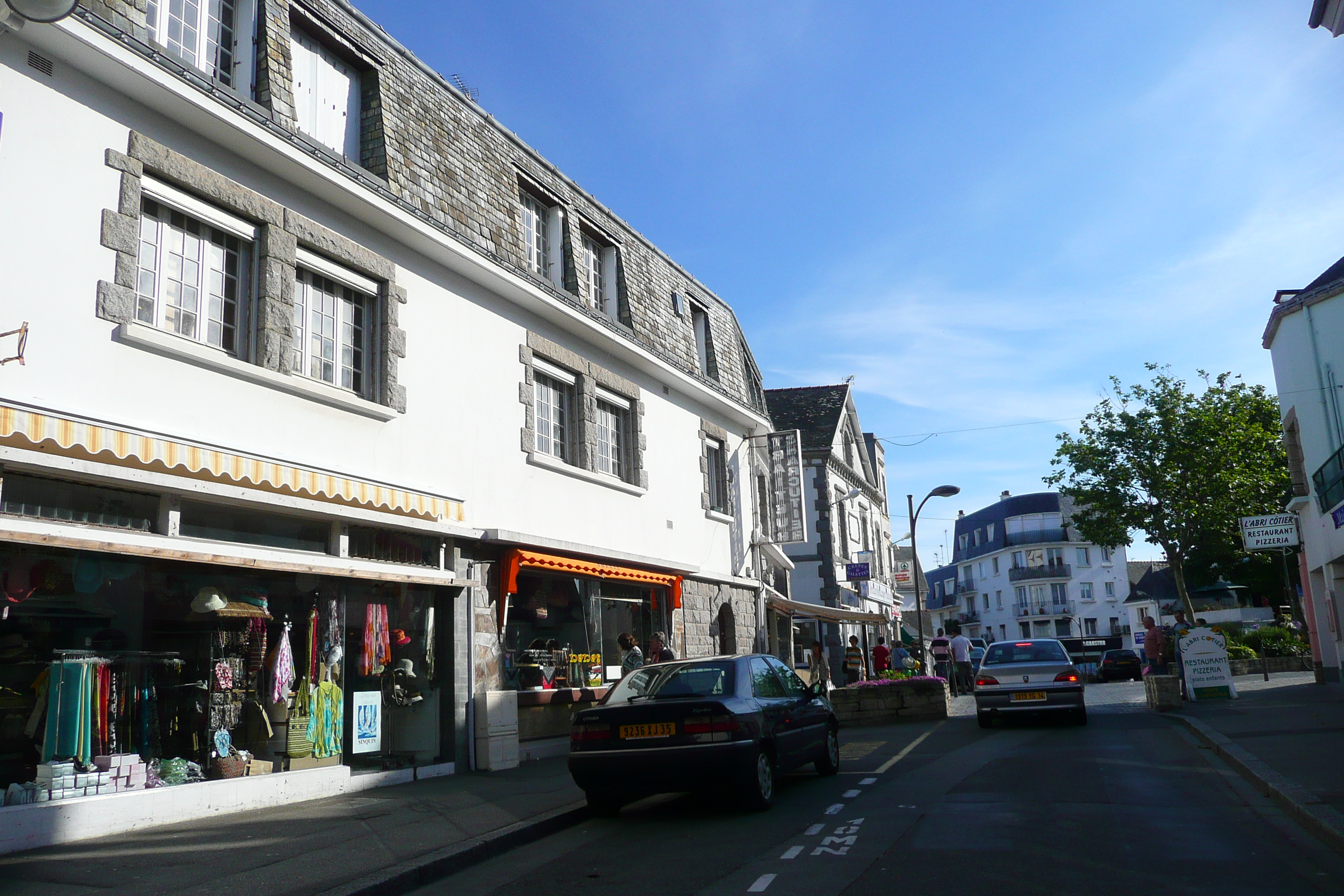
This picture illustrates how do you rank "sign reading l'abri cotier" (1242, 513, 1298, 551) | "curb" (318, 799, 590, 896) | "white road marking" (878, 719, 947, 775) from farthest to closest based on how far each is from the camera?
"sign reading l'abri cotier" (1242, 513, 1298, 551) < "white road marking" (878, 719, 947, 775) < "curb" (318, 799, 590, 896)

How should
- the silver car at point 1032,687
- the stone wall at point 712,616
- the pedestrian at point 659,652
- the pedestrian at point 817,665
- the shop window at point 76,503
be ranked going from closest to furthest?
the shop window at point 76,503 < the pedestrian at point 659,652 < the silver car at point 1032,687 < the stone wall at point 712,616 < the pedestrian at point 817,665

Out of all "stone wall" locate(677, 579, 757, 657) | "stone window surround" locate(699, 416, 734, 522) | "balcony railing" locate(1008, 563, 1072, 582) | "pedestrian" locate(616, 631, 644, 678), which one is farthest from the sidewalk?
"balcony railing" locate(1008, 563, 1072, 582)

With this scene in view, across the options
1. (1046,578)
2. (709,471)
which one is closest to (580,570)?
(709,471)

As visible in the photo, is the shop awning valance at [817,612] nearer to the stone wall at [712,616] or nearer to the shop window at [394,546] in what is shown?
the stone wall at [712,616]

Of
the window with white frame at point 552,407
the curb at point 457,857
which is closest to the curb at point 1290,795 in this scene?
the curb at point 457,857

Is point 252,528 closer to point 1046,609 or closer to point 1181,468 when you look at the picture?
point 1181,468

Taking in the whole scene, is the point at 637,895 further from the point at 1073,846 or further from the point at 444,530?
the point at 444,530

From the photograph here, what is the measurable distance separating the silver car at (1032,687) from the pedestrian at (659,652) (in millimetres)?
4983

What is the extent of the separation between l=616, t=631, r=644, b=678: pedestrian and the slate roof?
1905 cm

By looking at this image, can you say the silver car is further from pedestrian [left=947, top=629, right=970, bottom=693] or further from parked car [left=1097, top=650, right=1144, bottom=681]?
parked car [left=1097, top=650, right=1144, bottom=681]

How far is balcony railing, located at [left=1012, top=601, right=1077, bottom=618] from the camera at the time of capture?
248ft

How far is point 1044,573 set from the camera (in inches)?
3017

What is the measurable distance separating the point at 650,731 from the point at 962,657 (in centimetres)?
1986

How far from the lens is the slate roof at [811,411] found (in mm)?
35688
